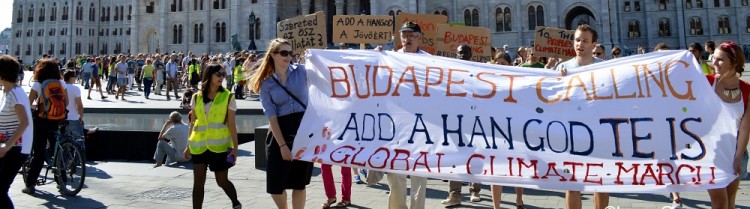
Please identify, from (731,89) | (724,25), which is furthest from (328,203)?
(724,25)

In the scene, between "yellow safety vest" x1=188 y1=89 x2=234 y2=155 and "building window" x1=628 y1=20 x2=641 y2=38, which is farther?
"building window" x1=628 y1=20 x2=641 y2=38

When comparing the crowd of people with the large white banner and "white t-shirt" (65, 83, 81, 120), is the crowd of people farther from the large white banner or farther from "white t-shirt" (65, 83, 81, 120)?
"white t-shirt" (65, 83, 81, 120)

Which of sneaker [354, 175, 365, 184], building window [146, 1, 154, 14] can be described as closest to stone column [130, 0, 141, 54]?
building window [146, 1, 154, 14]

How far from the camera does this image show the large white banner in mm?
3686

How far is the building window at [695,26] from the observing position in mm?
49594

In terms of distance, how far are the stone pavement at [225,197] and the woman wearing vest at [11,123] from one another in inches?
61.5

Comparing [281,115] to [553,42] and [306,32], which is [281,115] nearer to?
[306,32]

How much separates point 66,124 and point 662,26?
182 ft

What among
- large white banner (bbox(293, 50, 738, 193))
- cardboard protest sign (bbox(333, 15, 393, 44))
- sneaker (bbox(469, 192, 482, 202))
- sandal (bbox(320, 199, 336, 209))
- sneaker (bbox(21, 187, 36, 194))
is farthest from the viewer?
cardboard protest sign (bbox(333, 15, 393, 44))

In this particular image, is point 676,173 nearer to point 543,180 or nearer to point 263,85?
point 543,180

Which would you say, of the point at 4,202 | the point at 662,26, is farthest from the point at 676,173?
the point at 662,26

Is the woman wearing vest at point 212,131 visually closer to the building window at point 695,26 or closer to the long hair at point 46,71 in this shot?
the long hair at point 46,71

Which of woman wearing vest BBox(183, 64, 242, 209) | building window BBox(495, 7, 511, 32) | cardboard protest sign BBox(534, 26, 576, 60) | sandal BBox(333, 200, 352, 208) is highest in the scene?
building window BBox(495, 7, 511, 32)

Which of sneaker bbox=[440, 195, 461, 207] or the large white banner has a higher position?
the large white banner
